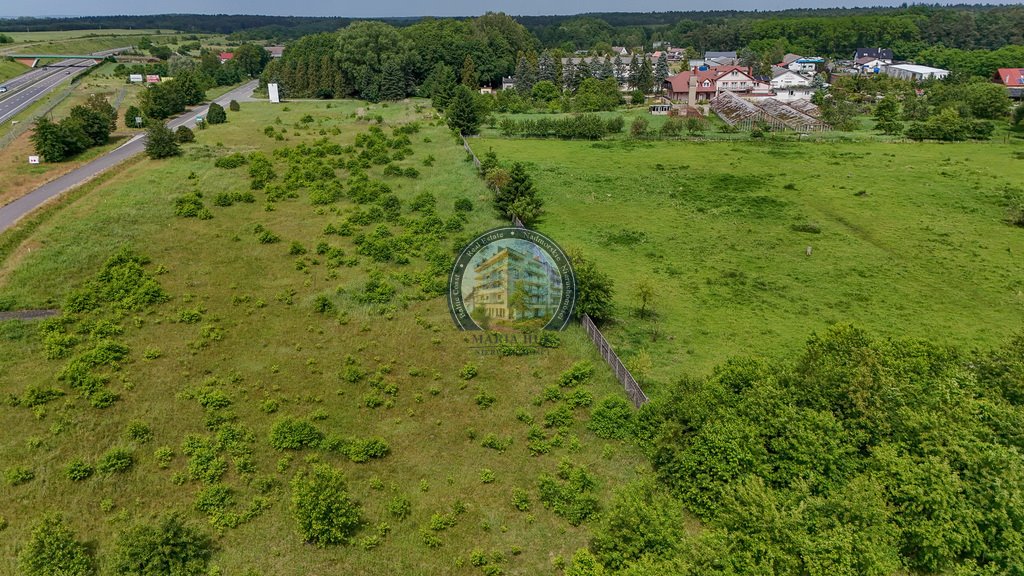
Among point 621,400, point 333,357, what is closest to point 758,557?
point 621,400

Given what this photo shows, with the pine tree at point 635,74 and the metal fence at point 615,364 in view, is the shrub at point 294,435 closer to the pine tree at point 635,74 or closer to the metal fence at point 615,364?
the metal fence at point 615,364

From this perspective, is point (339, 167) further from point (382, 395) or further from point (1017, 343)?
point (1017, 343)

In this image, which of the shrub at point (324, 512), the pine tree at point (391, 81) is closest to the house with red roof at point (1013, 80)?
the pine tree at point (391, 81)

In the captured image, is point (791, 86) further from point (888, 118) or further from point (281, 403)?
point (281, 403)

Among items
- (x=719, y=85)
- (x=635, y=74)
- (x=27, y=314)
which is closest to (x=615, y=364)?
(x=27, y=314)

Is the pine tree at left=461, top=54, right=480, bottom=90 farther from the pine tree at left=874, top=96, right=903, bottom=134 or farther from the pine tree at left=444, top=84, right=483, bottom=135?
the pine tree at left=874, top=96, right=903, bottom=134
